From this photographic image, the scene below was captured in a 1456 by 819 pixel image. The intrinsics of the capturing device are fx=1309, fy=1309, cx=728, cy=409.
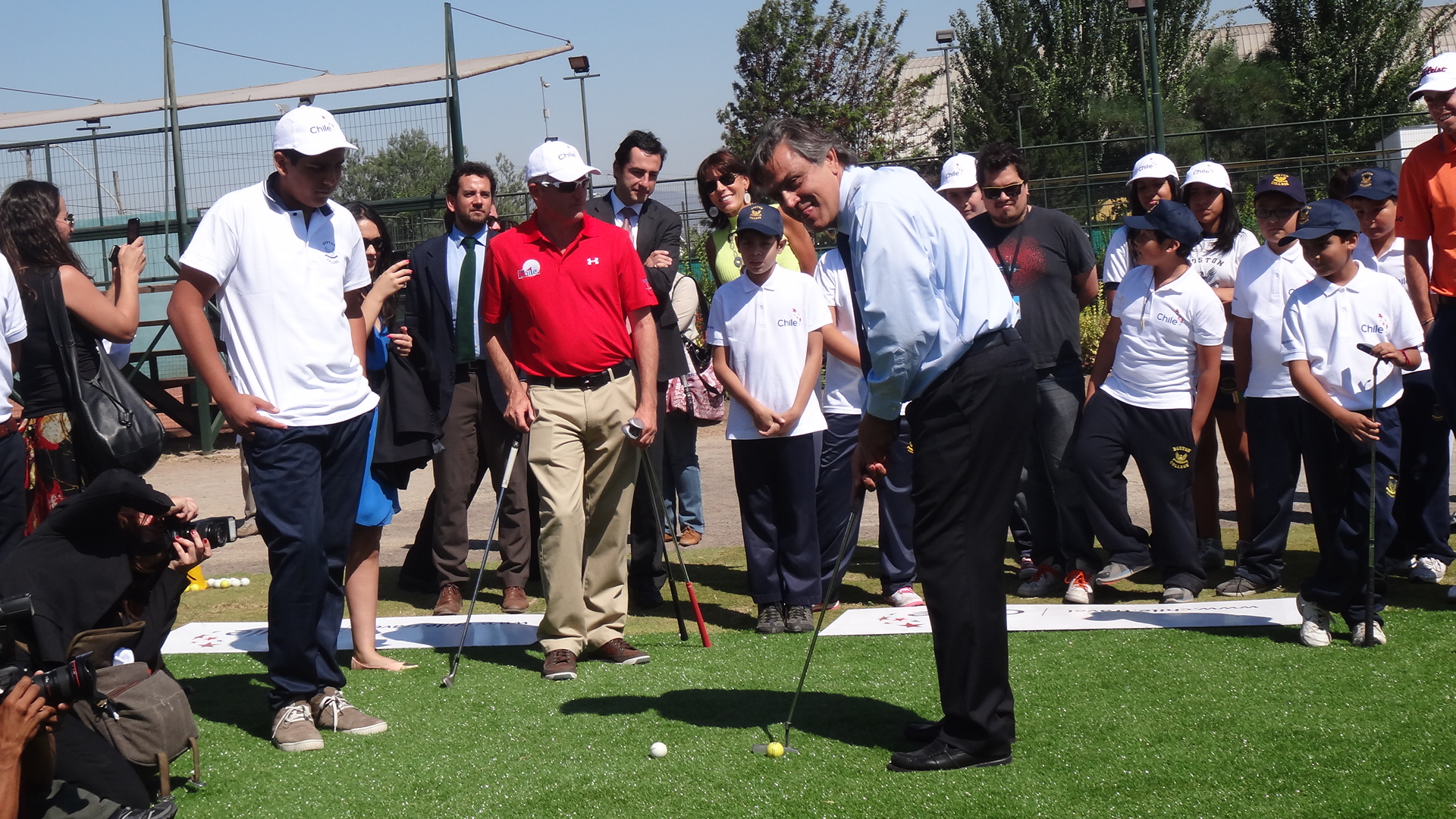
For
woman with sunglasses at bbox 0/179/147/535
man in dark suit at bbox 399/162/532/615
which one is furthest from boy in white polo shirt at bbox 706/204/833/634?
woman with sunglasses at bbox 0/179/147/535

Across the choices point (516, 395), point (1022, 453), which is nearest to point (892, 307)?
point (1022, 453)

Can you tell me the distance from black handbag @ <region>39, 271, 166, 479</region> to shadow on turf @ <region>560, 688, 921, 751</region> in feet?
6.12

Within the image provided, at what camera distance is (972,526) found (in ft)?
12.8

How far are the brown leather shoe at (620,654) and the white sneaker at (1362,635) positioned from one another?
9.29ft

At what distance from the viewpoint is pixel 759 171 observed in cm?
408

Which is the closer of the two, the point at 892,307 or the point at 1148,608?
the point at 892,307

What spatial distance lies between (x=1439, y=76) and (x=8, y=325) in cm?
574

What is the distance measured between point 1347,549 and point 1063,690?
4.36 feet

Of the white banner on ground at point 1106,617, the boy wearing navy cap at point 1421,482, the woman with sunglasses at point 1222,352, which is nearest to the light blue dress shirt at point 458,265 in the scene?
the white banner on ground at point 1106,617

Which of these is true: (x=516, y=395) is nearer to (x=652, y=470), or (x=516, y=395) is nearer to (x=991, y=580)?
(x=652, y=470)

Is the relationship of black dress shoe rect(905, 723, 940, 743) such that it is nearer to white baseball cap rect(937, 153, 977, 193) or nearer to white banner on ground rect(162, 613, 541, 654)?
white banner on ground rect(162, 613, 541, 654)

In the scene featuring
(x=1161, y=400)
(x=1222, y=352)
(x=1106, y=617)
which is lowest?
(x=1106, y=617)

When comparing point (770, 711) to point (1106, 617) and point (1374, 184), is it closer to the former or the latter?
point (1106, 617)

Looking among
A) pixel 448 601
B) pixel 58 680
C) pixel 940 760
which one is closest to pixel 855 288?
pixel 940 760
